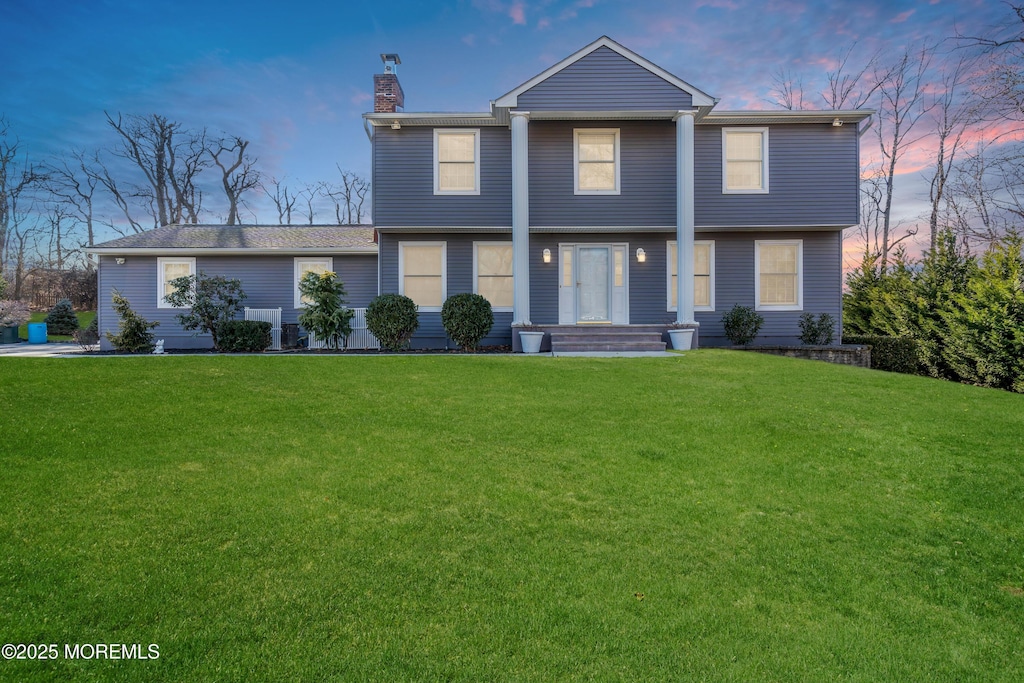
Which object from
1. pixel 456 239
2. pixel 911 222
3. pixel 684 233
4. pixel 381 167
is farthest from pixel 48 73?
pixel 911 222

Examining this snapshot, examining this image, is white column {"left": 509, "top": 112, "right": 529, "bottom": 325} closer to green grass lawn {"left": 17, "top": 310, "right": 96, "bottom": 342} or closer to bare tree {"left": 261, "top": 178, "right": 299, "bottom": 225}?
green grass lawn {"left": 17, "top": 310, "right": 96, "bottom": 342}

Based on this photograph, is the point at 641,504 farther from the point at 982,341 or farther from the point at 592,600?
the point at 982,341

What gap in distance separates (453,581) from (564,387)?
4.83 metres

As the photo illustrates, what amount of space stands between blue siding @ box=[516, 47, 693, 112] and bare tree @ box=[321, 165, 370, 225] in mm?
23422

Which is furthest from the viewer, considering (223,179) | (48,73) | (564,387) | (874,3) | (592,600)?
(223,179)

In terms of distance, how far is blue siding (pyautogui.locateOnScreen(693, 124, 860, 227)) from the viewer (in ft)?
46.8

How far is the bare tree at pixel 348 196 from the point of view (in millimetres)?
34188

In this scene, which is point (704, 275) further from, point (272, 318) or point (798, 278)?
point (272, 318)

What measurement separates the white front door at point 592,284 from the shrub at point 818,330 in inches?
192

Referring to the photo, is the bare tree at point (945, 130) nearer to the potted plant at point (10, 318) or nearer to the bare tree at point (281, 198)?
the bare tree at point (281, 198)

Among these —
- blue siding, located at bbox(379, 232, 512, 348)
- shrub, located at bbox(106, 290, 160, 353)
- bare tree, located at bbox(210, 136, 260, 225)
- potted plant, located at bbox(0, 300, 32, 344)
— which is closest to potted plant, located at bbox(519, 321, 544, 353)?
blue siding, located at bbox(379, 232, 512, 348)

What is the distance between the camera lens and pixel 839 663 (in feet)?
8.33

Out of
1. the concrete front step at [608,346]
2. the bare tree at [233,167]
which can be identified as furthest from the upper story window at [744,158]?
the bare tree at [233,167]

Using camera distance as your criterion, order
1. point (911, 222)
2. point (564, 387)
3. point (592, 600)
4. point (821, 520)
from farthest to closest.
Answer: point (911, 222), point (564, 387), point (821, 520), point (592, 600)
